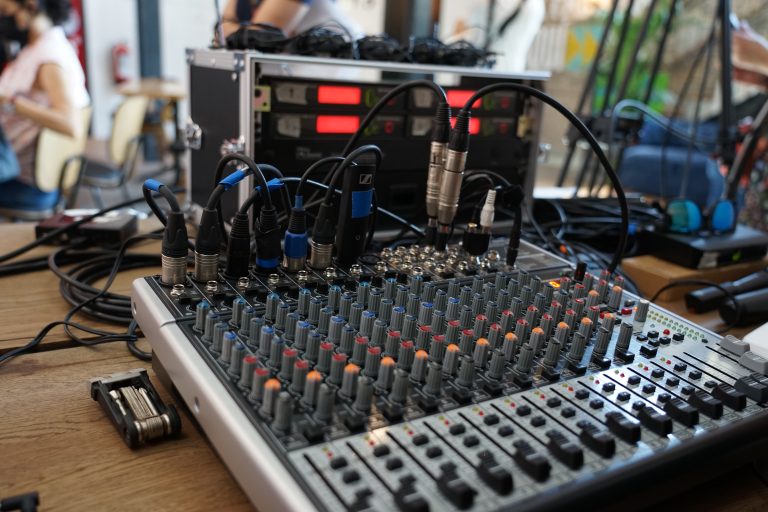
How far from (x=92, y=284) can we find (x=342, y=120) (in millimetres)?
477

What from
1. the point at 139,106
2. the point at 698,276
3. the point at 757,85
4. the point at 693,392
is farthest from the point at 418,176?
the point at 139,106

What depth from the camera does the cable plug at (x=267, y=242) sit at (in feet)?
2.49

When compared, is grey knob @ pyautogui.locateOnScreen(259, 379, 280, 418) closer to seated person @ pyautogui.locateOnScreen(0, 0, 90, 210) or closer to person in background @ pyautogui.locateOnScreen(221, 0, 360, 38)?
person in background @ pyautogui.locateOnScreen(221, 0, 360, 38)

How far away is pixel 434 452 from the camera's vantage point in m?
0.47

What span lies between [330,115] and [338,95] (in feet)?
0.12

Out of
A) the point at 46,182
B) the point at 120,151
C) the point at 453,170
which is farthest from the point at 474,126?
the point at 120,151

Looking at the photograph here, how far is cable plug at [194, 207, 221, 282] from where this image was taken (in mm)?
719

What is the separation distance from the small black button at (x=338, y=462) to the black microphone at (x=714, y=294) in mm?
762

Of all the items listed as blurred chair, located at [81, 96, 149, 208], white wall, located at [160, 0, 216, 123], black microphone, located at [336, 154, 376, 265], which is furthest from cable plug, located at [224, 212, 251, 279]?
white wall, located at [160, 0, 216, 123]

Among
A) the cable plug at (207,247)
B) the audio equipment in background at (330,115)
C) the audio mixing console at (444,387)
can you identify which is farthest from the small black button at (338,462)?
the audio equipment in background at (330,115)

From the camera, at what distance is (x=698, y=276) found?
110 centimetres

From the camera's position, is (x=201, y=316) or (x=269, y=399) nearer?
(x=269, y=399)

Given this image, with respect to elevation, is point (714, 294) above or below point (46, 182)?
above

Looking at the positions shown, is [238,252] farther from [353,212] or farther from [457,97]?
[457,97]
